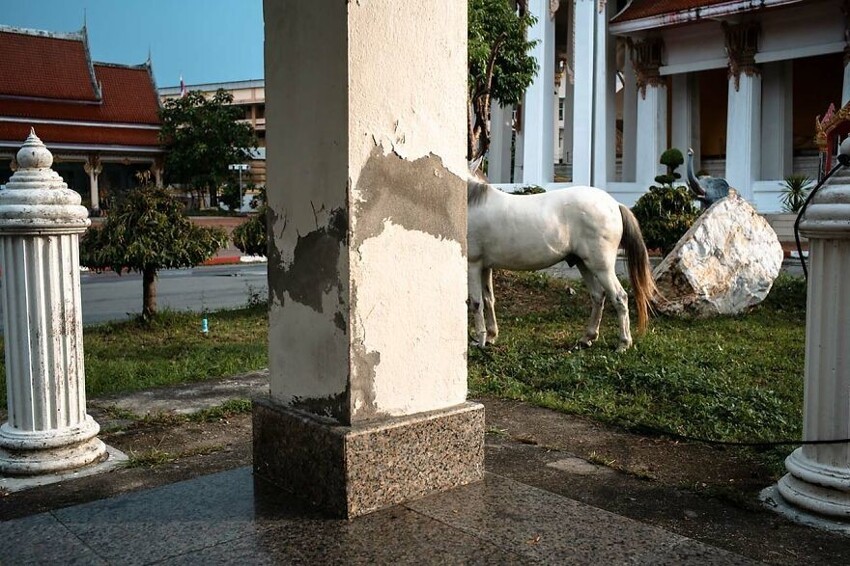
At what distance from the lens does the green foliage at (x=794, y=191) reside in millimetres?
20672

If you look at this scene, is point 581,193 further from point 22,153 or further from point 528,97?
point 528,97

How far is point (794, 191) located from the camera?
2091 centimetres

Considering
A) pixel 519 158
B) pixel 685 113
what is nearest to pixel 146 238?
pixel 685 113

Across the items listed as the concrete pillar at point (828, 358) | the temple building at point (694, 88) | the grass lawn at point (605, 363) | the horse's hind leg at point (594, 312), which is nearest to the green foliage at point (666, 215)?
the grass lawn at point (605, 363)

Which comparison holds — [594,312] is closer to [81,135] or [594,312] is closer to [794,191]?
[794,191]

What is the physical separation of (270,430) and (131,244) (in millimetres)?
6584

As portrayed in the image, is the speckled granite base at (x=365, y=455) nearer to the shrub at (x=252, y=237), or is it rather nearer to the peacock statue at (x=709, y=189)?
the shrub at (x=252, y=237)

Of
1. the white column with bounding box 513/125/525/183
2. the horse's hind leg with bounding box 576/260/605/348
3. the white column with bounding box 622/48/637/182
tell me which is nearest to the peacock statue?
the horse's hind leg with bounding box 576/260/605/348

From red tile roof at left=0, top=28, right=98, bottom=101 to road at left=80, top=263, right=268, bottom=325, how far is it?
1872 cm

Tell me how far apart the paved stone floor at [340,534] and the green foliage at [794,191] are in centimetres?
1903

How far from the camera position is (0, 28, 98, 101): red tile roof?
118 ft

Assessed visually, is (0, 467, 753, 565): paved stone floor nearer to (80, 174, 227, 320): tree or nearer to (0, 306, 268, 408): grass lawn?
(0, 306, 268, 408): grass lawn

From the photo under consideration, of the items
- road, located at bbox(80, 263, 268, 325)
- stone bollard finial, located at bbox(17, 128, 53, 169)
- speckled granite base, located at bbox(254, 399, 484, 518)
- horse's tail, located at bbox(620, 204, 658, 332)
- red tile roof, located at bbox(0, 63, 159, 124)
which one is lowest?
road, located at bbox(80, 263, 268, 325)

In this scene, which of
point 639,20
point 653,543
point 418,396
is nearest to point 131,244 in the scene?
point 418,396
